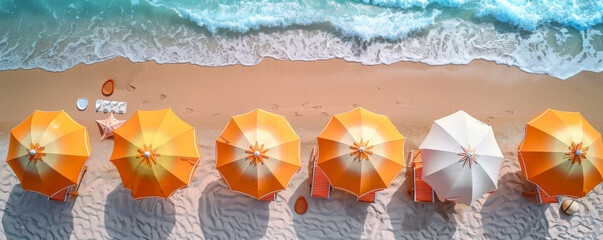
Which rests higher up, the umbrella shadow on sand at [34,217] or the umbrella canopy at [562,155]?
the umbrella canopy at [562,155]

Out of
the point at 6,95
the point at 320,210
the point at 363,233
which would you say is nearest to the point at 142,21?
the point at 6,95

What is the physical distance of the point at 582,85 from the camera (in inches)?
402

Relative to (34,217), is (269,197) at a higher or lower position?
higher

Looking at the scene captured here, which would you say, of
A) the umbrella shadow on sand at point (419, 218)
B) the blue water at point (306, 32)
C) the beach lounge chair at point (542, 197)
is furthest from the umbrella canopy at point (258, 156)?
the beach lounge chair at point (542, 197)

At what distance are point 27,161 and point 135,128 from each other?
2.59m

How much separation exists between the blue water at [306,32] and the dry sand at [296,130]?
0.40m

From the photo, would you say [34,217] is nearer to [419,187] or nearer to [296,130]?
[296,130]

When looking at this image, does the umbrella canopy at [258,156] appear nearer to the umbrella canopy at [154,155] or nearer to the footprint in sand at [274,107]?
the umbrella canopy at [154,155]

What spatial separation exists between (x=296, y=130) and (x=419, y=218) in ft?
13.2

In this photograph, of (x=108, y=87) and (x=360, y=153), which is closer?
(x=360, y=153)

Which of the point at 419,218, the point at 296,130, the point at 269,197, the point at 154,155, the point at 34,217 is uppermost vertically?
the point at 296,130

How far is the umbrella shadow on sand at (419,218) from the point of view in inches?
360

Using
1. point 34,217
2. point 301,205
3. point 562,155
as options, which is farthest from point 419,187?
point 34,217

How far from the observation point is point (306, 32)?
A: 10.6 m
